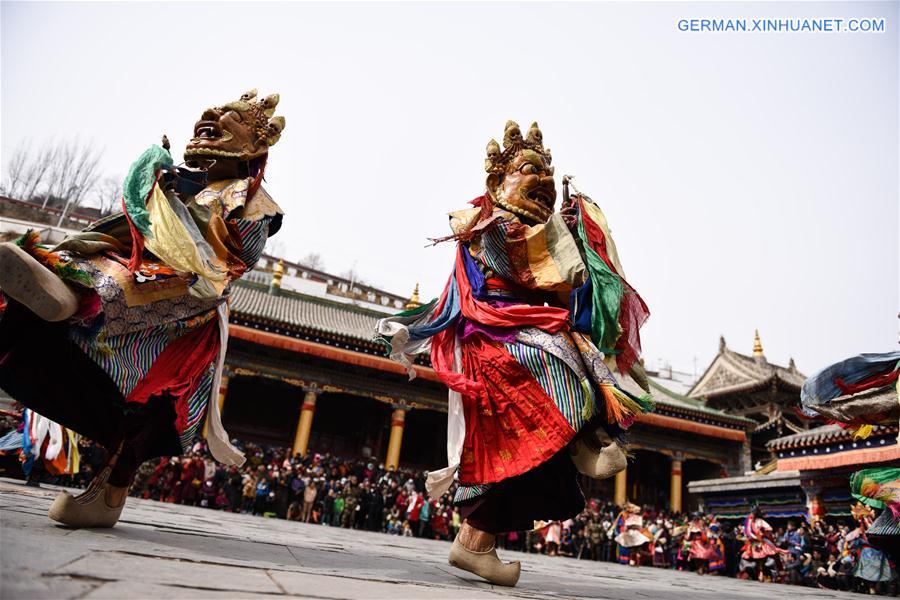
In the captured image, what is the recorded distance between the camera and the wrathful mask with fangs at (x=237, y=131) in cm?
345

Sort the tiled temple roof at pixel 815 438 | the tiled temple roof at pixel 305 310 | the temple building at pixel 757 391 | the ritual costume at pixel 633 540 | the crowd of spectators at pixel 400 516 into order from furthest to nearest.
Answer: the temple building at pixel 757 391 → the tiled temple roof at pixel 305 310 → the ritual costume at pixel 633 540 → the tiled temple roof at pixel 815 438 → the crowd of spectators at pixel 400 516

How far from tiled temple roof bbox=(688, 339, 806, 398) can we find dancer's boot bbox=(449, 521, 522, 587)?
2578 centimetres

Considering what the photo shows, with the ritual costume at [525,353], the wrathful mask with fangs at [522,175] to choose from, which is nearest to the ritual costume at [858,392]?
the ritual costume at [525,353]

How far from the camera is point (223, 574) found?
1.62m

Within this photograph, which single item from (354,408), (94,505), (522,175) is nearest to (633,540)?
(354,408)

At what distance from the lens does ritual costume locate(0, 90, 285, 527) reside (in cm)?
250

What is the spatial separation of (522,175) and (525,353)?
3.87 feet

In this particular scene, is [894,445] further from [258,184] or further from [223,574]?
[223,574]

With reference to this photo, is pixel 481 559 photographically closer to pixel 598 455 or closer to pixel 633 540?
pixel 598 455

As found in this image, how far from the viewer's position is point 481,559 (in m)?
2.95

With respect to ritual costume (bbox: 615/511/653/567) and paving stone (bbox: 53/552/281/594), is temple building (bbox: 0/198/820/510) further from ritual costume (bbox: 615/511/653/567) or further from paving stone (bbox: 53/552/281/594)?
paving stone (bbox: 53/552/281/594)

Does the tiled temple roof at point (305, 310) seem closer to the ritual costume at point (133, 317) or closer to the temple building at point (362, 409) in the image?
the temple building at point (362, 409)

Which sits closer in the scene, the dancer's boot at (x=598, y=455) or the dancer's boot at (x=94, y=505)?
the dancer's boot at (x=94, y=505)

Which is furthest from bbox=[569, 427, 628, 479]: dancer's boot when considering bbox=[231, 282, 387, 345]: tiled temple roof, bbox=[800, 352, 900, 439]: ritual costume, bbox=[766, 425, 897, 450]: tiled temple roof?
bbox=[231, 282, 387, 345]: tiled temple roof
